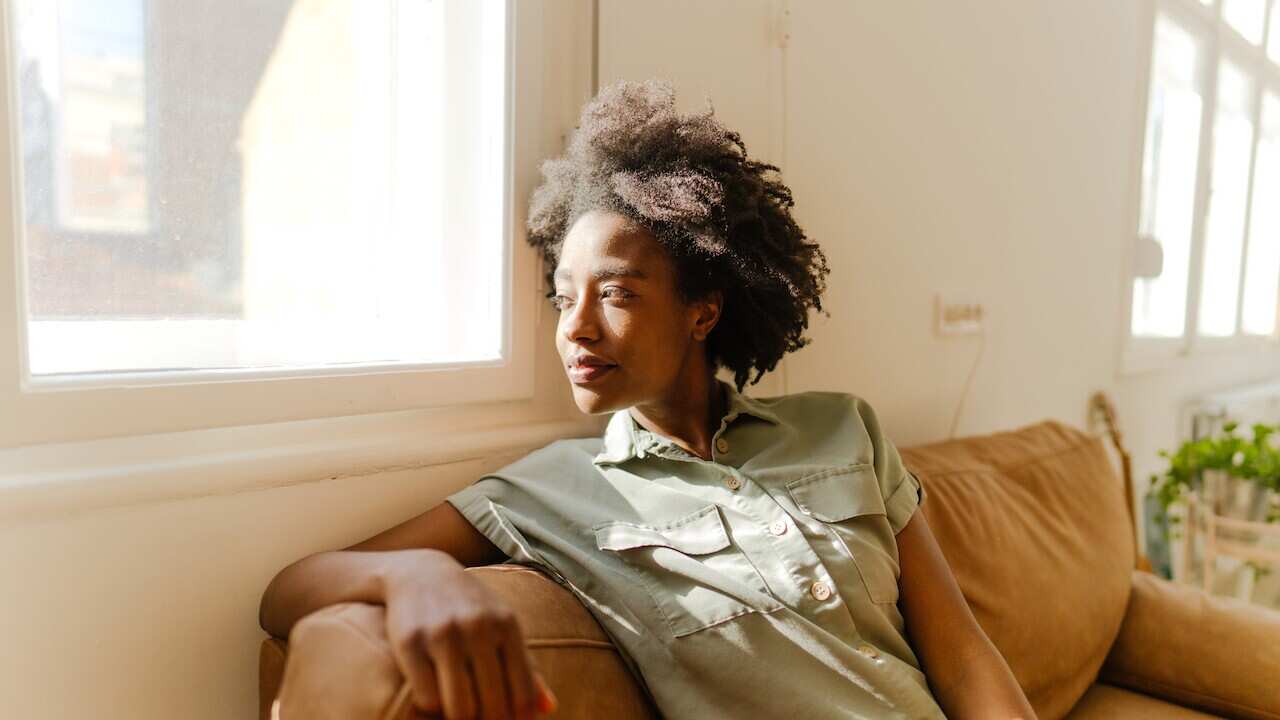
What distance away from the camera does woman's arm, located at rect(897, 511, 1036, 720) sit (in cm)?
111

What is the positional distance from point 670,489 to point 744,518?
0.33 ft

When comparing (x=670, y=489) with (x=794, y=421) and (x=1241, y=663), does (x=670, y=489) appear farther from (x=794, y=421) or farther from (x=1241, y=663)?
(x=1241, y=663)

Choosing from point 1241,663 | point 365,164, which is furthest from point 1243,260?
point 365,164

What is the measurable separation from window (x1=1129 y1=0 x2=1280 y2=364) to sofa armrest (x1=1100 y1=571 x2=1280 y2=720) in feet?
4.49

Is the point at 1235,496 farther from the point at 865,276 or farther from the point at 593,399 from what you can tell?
the point at 593,399

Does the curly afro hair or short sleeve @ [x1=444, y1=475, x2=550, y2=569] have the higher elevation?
the curly afro hair

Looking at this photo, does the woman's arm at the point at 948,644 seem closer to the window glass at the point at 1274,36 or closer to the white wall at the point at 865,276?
the white wall at the point at 865,276

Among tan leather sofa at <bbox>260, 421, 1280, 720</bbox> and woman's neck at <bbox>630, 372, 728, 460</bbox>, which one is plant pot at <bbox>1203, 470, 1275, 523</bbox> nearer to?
tan leather sofa at <bbox>260, 421, 1280, 720</bbox>

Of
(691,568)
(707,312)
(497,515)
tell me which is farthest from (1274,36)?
(497,515)

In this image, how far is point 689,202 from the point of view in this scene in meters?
1.15

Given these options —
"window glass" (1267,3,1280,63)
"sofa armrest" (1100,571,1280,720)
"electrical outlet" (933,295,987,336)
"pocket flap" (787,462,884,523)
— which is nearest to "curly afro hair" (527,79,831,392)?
"pocket flap" (787,462,884,523)

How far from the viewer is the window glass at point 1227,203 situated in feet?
11.9

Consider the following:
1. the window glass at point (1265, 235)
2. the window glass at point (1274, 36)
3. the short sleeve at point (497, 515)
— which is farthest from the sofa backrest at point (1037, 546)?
the window glass at point (1274, 36)

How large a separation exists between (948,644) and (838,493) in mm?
232
